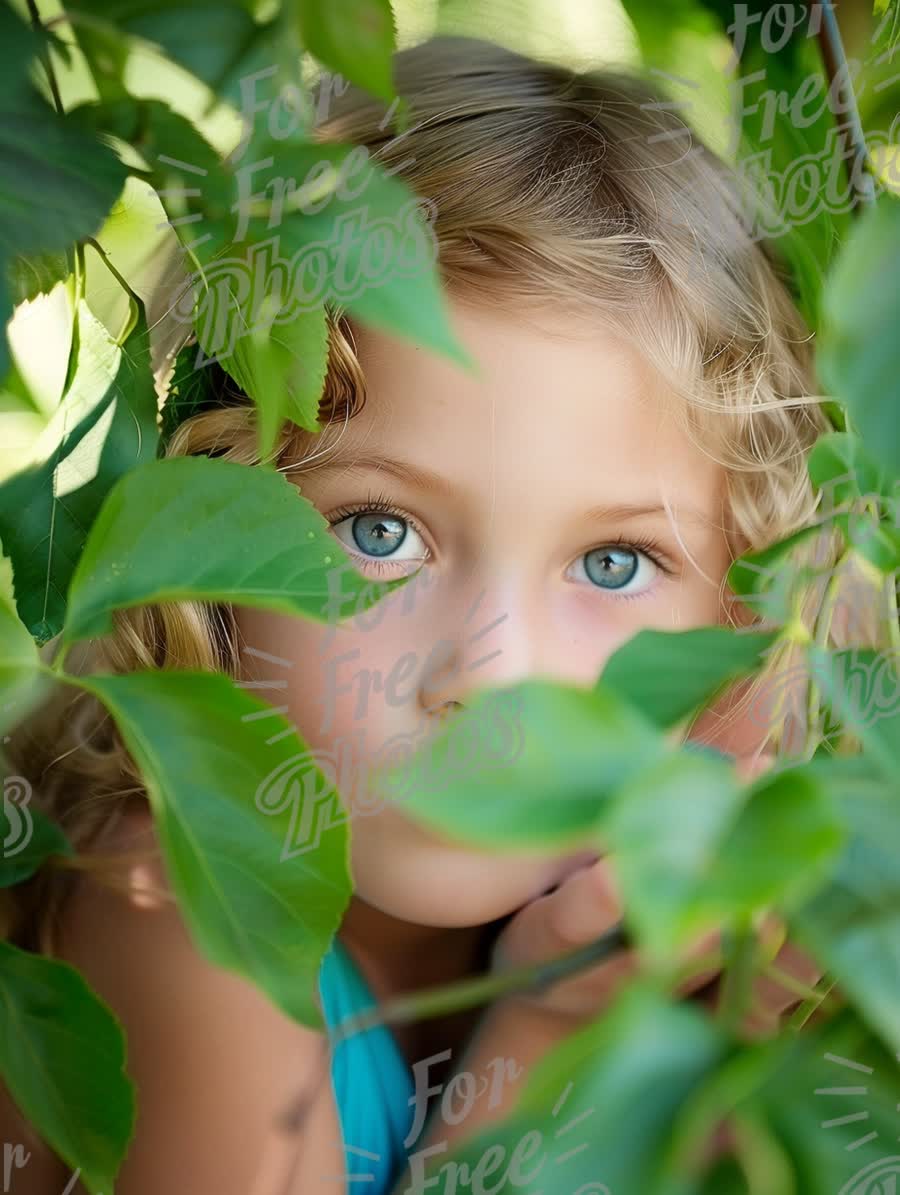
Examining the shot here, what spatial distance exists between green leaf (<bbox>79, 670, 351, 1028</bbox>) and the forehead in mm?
255

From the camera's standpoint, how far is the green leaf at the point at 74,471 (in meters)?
0.45

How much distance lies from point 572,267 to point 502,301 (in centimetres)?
4

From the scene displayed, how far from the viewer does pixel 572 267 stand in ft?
1.90

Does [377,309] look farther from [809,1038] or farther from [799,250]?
[799,250]

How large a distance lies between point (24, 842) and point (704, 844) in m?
0.36

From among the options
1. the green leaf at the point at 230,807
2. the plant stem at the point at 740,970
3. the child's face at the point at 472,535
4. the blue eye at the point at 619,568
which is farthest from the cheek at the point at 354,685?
the plant stem at the point at 740,970

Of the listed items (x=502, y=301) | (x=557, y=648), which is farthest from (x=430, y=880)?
(x=502, y=301)

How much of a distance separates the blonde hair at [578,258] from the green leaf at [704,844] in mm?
407

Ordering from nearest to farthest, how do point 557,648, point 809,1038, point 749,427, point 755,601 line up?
point 809,1038, point 755,601, point 557,648, point 749,427

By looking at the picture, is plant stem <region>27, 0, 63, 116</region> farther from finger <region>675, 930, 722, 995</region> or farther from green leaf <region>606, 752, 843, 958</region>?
finger <region>675, 930, 722, 995</region>

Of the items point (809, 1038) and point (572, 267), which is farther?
point (572, 267)

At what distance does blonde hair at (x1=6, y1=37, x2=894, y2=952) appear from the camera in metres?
0.58

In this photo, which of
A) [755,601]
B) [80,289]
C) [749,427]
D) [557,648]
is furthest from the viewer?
[749,427]

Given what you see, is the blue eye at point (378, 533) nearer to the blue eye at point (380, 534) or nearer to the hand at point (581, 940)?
the blue eye at point (380, 534)
